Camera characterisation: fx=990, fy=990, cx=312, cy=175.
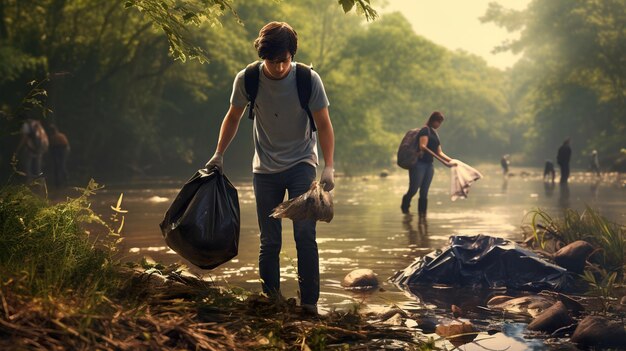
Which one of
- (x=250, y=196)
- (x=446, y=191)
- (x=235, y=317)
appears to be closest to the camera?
(x=235, y=317)

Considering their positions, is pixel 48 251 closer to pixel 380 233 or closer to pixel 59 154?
pixel 380 233

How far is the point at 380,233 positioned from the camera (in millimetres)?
14672

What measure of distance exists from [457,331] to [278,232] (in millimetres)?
1443

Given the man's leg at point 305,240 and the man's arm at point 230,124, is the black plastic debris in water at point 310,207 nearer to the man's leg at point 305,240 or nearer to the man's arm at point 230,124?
the man's leg at point 305,240

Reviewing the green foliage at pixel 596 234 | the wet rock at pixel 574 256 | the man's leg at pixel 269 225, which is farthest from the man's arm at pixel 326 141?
the wet rock at pixel 574 256

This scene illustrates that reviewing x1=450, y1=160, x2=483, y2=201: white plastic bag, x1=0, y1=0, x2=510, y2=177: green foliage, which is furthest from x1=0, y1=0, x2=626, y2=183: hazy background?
x1=450, y1=160, x2=483, y2=201: white plastic bag

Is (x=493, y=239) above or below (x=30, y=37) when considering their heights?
below

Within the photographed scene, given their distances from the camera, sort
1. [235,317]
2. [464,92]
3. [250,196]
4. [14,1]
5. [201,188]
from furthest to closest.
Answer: [464,92], [14,1], [250,196], [201,188], [235,317]

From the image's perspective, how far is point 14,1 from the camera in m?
34.0

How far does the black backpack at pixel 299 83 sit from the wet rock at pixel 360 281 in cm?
256

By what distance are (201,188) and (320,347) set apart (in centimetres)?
145

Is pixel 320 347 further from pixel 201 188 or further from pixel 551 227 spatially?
pixel 551 227

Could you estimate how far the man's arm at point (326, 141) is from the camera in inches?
262

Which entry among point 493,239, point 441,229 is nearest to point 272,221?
point 493,239
